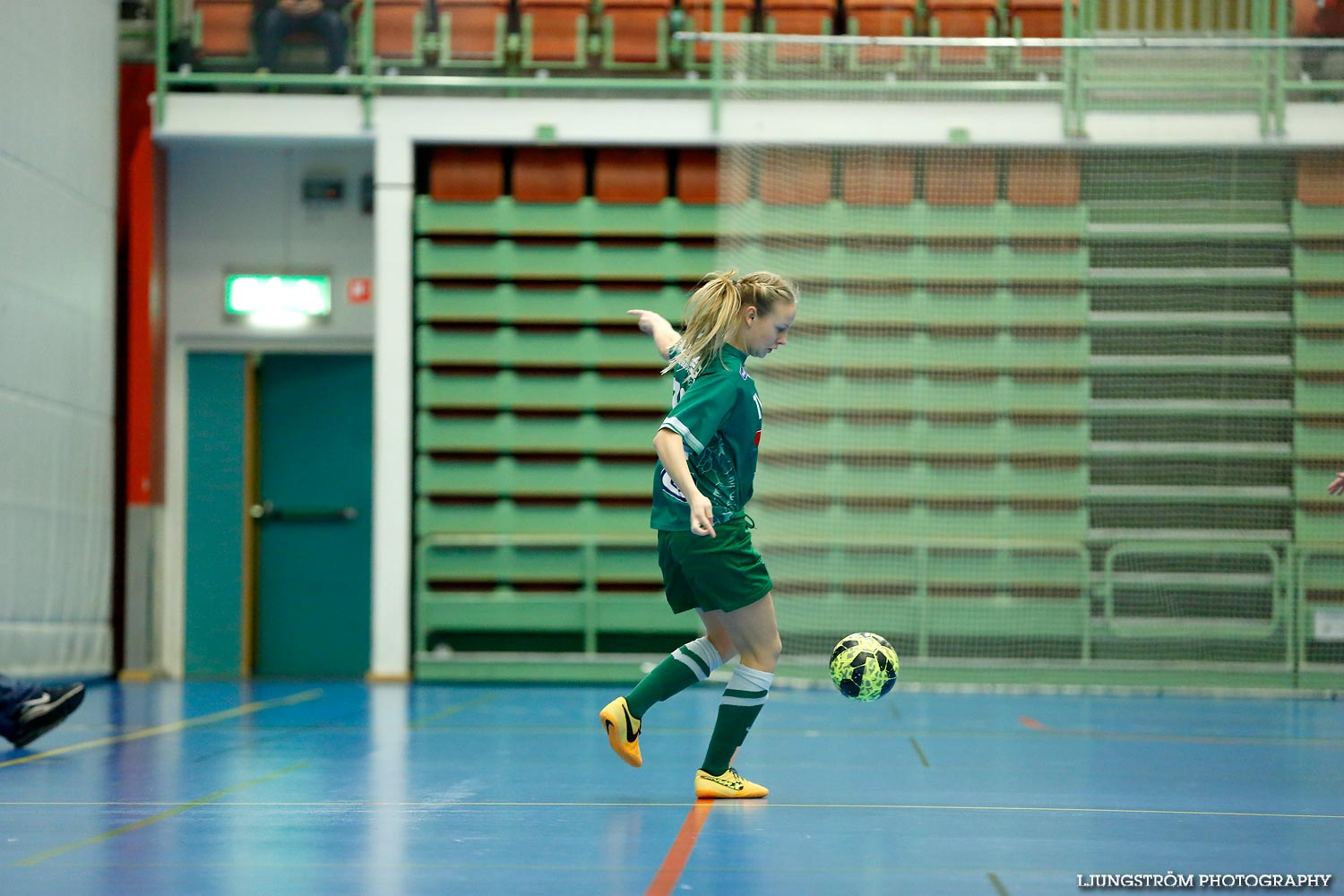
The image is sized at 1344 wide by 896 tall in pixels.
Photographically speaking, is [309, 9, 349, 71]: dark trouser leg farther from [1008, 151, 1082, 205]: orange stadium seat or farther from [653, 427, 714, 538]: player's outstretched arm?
[653, 427, 714, 538]: player's outstretched arm

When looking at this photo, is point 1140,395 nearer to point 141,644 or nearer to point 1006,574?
point 1006,574

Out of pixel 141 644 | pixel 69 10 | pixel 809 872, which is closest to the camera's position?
pixel 809 872

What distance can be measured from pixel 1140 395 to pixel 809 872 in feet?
26.6

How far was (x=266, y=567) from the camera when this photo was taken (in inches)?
448


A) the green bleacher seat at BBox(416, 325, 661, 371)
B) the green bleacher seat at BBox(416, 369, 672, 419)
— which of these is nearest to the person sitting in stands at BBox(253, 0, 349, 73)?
the green bleacher seat at BBox(416, 325, 661, 371)

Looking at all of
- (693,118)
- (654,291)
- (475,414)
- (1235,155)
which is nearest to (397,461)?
(475,414)

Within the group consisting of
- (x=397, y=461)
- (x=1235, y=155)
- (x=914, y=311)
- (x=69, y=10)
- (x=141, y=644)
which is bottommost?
(x=141, y=644)

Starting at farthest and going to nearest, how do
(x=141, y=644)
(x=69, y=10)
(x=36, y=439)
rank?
1. (x=141, y=644)
2. (x=69, y=10)
3. (x=36, y=439)

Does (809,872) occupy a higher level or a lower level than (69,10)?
lower

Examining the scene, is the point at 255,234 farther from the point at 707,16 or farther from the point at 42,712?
the point at 42,712

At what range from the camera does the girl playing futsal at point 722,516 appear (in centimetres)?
410

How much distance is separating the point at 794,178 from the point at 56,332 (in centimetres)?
563

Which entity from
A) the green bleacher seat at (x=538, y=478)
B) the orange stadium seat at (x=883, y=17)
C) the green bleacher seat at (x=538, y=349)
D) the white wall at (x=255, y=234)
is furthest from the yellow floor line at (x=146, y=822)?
the orange stadium seat at (x=883, y=17)

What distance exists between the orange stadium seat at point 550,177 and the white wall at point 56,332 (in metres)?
3.25
